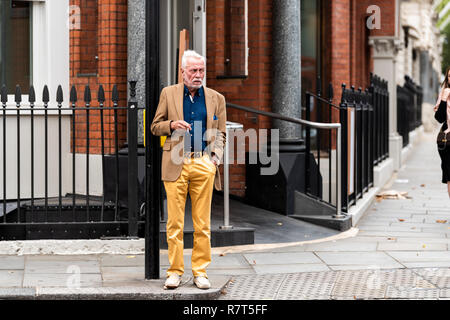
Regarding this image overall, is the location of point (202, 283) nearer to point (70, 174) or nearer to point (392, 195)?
point (70, 174)

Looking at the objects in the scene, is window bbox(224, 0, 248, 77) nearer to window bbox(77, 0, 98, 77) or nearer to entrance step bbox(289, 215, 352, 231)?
window bbox(77, 0, 98, 77)

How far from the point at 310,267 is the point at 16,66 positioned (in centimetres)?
444

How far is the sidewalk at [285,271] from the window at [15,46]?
2677mm

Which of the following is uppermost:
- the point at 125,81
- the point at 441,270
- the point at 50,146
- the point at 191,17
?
the point at 191,17

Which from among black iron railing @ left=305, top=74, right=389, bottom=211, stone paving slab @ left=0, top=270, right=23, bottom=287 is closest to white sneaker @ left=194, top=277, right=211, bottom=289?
stone paving slab @ left=0, top=270, right=23, bottom=287

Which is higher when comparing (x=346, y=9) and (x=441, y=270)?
(x=346, y=9)

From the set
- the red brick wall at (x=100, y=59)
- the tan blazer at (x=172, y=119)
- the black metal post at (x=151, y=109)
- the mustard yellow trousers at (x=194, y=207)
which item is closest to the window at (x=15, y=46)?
the red brick wall at (x=100, y=59)

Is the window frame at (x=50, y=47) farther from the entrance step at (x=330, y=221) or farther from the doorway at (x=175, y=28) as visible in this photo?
the entrance step at (x=330, y=221)

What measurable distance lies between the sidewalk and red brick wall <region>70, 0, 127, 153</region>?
6.49 feet

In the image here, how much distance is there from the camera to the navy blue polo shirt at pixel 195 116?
7086 millimetres

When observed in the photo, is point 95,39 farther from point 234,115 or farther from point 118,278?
point 118,278

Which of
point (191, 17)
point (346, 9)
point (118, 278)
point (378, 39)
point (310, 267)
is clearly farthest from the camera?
point (378, 39)

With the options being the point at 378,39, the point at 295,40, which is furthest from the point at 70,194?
the point at 378,39

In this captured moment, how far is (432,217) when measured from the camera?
12.1m
